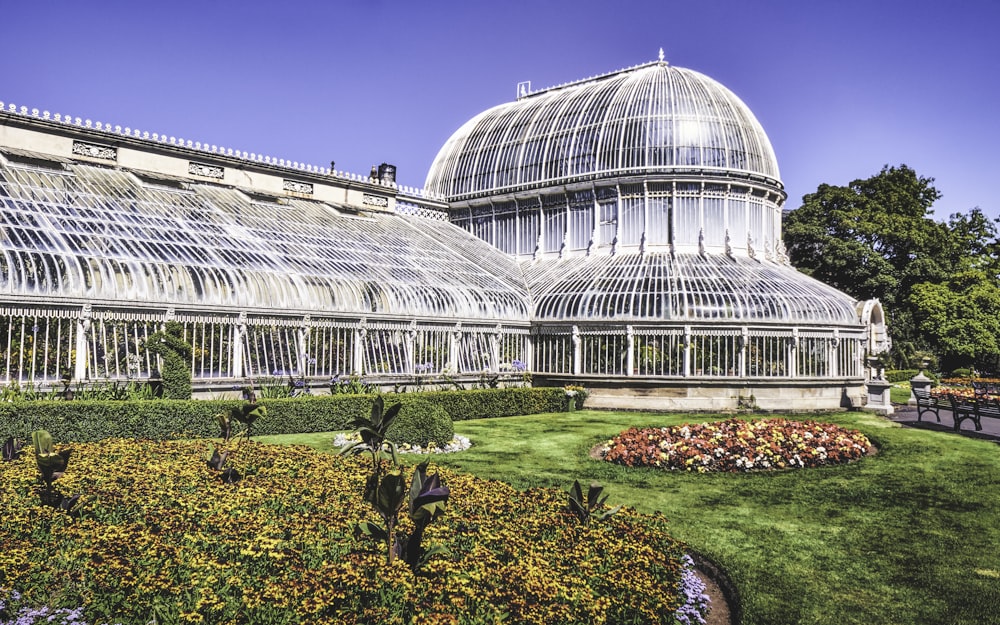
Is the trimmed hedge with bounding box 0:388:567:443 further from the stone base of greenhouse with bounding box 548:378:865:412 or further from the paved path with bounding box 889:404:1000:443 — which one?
the paved path with bounding box 889:404:1000:443

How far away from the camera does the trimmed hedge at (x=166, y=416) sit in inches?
633

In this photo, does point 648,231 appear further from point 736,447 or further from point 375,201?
point 736,447

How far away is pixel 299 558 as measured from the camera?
890 centimetres

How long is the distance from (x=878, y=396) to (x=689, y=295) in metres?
8.43

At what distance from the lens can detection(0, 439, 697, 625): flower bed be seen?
7.62 m

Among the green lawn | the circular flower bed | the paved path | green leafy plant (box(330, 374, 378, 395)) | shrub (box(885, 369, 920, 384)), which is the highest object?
green leafy plant (box(330, 374, 378, 395))

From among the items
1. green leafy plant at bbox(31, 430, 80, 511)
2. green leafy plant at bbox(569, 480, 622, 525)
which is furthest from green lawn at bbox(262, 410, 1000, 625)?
green leafy plant at bbox(31, 430, 80, 511)

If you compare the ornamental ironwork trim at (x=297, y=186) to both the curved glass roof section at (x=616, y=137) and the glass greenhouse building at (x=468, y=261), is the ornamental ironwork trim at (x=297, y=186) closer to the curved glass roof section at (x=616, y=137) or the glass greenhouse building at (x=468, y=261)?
the glass greenhouse building at (x=468, y=261)

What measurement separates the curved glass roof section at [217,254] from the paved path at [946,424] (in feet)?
51.0

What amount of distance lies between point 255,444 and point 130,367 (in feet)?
22.0

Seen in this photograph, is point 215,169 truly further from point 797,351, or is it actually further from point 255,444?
point 797,351

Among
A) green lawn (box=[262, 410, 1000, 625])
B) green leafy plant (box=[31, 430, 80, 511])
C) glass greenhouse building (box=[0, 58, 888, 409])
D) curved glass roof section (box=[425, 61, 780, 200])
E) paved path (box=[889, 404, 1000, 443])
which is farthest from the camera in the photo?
curved glass roof section (box=[425, 61, 780, 200])

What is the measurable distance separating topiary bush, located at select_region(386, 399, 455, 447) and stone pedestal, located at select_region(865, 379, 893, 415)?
62.6 ft

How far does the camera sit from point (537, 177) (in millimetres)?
41031
